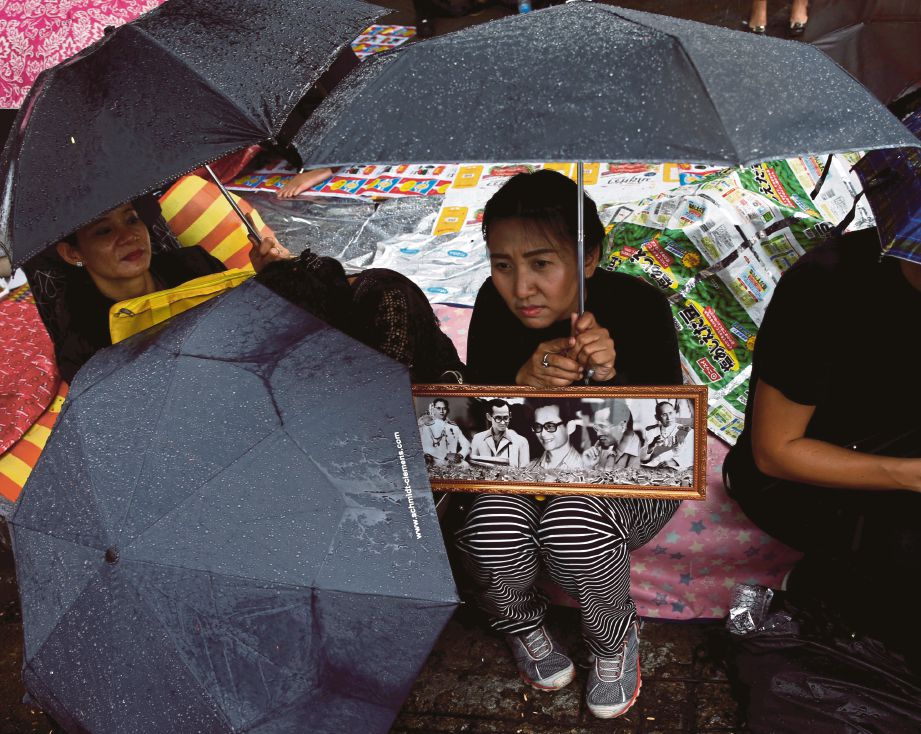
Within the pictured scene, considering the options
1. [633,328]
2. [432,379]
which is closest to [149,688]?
[432,379]

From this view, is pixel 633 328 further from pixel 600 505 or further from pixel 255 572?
pixel 255 572

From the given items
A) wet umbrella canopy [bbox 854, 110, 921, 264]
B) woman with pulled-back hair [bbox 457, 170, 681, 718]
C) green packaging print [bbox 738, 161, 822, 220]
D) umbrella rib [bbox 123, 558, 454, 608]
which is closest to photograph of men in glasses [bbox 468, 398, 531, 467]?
woman with pulled-back hair [bbox 457, 170, 681, 718]

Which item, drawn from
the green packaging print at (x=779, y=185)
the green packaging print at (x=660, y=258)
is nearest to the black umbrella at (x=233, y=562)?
the green packaging print at (x=660, y=258)

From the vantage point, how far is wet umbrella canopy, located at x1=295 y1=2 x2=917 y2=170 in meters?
1.14

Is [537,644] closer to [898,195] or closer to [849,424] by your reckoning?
[849,424]

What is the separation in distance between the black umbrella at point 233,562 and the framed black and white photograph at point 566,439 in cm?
31

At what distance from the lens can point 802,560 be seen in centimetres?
217

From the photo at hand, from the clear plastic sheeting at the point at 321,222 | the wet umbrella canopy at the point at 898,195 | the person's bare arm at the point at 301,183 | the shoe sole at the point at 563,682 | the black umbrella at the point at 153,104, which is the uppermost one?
the black umbrella at the point at 153,104

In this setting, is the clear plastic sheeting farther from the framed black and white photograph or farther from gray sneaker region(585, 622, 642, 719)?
gray sneaker region(585, 622, 642, 719)

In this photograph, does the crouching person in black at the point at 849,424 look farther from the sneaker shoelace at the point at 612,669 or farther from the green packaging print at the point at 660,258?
the green packaging print at the point at 660,258

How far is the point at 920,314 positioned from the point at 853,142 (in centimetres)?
62

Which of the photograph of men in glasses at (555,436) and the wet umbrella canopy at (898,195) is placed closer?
the wet umbrella canopy at (898,195)

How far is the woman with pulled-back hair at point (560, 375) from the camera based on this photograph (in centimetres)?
177

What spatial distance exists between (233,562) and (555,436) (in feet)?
2.42
